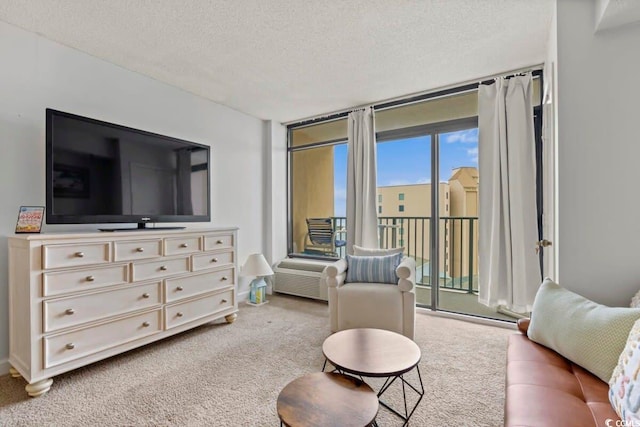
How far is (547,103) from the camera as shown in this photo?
2395 millimetres

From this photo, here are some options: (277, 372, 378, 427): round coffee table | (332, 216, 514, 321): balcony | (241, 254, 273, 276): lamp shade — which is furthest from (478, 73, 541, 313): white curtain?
(241, 254, 273, 276): lamp shade

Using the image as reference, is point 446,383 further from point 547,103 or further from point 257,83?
point 257,83

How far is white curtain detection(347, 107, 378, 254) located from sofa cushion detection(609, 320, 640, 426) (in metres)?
2.57

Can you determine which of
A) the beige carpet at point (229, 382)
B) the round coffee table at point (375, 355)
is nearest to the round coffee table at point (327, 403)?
the round coffee table at point (375, 355)

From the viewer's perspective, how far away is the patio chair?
4273 millimetres

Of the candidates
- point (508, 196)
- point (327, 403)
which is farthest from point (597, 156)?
point (327, 403)

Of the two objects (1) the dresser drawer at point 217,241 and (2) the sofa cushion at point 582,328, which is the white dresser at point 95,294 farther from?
(2) the sofa cushion at point 582,328

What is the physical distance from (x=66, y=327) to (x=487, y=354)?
303 cm

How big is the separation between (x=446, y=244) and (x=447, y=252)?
11 centimetres

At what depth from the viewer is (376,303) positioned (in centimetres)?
263

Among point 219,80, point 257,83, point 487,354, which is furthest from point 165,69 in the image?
point 487,354

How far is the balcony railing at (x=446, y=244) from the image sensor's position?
150 inches

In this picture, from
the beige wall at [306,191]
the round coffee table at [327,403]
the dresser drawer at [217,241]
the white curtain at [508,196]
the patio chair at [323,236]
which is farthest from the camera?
the beige wall at [306,191]

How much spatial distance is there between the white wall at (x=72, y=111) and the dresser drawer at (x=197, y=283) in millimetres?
780
